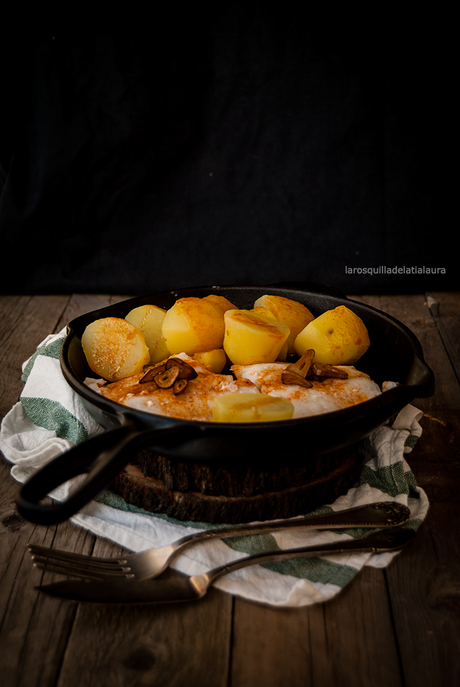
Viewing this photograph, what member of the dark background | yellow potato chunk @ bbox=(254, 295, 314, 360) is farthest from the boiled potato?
the dark background

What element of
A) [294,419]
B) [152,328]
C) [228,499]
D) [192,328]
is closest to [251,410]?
[294,419]

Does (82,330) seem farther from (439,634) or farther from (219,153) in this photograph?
(219,153)

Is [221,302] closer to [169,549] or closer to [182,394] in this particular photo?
[182,394]

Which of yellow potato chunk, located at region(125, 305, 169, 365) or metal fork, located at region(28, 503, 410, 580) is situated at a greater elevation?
yellow potato chunk, located at region(125, 305, 169, 365)

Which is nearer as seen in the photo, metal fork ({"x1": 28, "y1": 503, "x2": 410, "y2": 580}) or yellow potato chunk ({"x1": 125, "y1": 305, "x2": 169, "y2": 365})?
metal fork ({"x1": 28, "y1": 503, "x2": 410, "y2": 580})

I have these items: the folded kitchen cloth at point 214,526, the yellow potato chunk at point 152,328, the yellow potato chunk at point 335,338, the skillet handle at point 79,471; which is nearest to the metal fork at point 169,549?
the folded kitchen cloth at point 214,526

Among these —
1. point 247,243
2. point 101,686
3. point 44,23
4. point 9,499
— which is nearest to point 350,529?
point 101,686

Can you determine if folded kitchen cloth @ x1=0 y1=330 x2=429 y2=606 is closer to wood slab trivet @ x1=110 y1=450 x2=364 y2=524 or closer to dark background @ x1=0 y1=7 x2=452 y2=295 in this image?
wood slab trivet @ x1=110 y1=450 x2=364 y2=524
